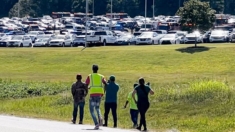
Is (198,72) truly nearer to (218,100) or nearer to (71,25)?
(218,100)

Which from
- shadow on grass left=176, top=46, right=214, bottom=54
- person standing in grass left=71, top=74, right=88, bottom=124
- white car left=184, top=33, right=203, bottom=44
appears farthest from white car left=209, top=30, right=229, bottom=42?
person standing in grass left=71, top=74, right=88, bottom=124

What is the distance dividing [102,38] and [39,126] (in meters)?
47.7

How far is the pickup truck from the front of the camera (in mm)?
72312

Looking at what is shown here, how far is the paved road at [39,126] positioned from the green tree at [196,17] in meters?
37.7

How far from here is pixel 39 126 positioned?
84.1 feet

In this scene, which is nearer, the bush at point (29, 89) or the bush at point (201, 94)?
the bush at point (201, 94)

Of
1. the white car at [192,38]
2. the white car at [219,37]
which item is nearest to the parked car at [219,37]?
the white car at [219,37]

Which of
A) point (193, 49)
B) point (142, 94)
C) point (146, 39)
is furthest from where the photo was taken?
point (146, 39)

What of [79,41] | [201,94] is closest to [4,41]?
[79,41]

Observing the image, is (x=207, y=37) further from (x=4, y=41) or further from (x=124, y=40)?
(x=4, y=41)

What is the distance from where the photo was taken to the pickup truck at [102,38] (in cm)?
7231

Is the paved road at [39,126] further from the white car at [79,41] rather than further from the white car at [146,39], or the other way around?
the white car at [79,41]

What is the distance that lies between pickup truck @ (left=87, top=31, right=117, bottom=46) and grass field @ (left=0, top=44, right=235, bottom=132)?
4.55 m

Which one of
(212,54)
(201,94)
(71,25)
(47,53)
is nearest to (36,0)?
(71,25)
